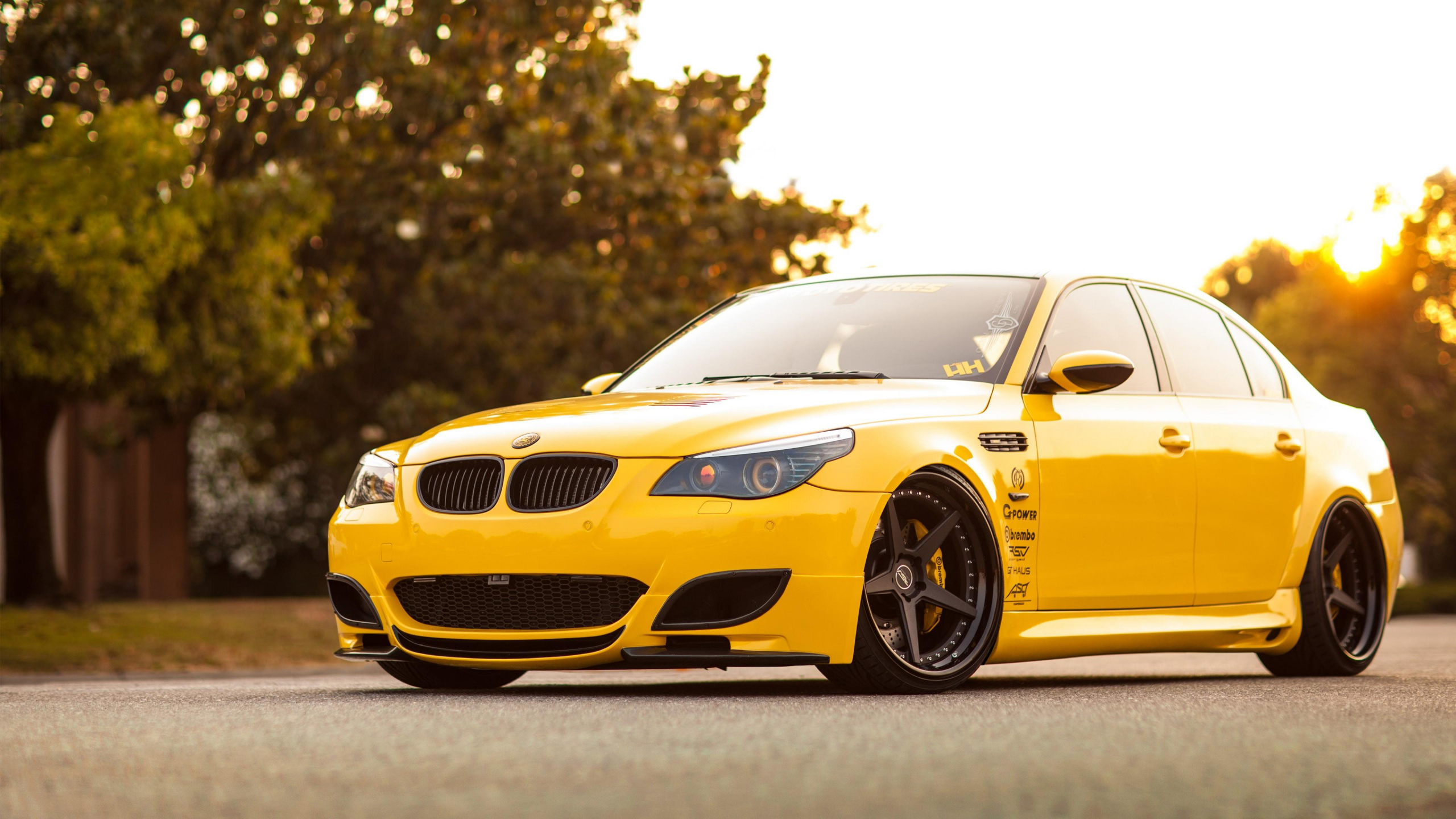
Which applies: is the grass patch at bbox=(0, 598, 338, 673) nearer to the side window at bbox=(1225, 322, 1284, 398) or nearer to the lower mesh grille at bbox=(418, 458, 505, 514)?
the lower mesh grille at bbox=(418, 458, 505, 514)

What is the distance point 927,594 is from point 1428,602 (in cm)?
2449

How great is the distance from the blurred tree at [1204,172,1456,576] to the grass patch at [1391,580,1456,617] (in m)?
8.73

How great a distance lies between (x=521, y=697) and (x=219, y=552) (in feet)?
69.6

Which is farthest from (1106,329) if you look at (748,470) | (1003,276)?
(748,470)

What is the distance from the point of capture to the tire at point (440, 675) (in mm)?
6930

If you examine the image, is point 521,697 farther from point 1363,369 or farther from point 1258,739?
point 1363,369

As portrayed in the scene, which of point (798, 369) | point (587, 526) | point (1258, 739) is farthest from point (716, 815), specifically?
point (798, 369)

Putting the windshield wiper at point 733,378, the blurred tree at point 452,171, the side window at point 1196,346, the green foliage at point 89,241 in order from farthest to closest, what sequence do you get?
the blurred tree at point 452,171
the green foliage at point 89,241
the side window at point 1196,346
the windshield wiper at point 733,378

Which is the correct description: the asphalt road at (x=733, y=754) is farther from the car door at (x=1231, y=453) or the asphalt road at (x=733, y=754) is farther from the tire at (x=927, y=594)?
the car door at (x=1231, y=453)

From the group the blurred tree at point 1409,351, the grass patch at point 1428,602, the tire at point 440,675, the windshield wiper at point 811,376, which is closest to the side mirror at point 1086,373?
the windshield wiper at point 811,376

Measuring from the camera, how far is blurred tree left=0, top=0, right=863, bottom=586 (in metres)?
15.7

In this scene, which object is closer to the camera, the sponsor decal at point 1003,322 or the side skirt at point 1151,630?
the side skirt at point 1151,630

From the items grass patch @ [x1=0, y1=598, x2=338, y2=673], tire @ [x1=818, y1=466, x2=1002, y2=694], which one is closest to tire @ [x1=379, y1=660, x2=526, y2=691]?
tire @ [x1=818, y1=466, x2=1002, y2=694]

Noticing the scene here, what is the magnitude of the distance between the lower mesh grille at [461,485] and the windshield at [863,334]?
1268 mm
